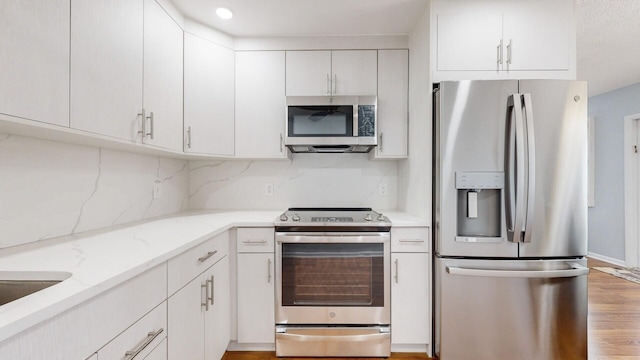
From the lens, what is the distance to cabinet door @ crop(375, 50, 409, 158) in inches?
87.7

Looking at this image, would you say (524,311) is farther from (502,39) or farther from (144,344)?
(144,344)

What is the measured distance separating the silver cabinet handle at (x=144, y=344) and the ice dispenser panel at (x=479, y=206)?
160cm

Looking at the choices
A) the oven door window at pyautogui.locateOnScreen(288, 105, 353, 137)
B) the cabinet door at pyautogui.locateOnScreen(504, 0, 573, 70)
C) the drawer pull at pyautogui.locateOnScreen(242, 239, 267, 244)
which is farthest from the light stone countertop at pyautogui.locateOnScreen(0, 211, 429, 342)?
the cabinet door at pyautogui.locateOnScreen(504, 0, 573, 70)

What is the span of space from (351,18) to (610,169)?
433 cm

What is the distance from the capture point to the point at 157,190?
210 centimetres

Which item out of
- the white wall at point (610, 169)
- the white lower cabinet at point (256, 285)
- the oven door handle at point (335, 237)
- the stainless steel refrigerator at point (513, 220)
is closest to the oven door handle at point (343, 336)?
the white lower cabinet at point (256, 285)

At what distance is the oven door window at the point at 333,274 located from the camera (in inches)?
73.1

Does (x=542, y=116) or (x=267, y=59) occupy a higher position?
(x=267, y=59)

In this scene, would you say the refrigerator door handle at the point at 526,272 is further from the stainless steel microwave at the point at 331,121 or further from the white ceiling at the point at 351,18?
the white ceiling at the point at 351,18

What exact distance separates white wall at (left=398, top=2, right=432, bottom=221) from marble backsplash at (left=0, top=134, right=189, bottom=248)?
6.25 ft

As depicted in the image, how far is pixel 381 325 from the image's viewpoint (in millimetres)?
1865

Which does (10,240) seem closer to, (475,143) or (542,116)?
(475,143)

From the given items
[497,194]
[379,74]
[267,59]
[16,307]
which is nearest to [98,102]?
[16,307]

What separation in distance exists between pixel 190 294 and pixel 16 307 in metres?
0.78
